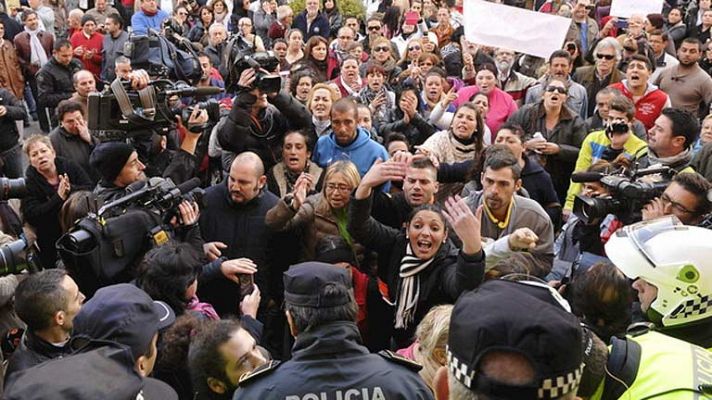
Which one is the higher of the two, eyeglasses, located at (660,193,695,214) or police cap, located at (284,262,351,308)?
police cap, located at (284,262,351,308)

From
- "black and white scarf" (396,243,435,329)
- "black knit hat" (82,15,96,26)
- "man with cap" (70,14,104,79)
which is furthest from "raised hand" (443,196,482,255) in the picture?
"black knit hat" (82,15,96,26)

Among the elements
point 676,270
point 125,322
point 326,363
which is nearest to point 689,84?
point 676,270

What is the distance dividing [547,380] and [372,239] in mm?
2425

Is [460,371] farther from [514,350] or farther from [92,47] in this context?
[92,47]

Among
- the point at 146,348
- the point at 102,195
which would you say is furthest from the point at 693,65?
the point at 146,348

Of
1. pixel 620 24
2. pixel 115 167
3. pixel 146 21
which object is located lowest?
pixel 620 24

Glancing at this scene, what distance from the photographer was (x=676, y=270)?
2.30m

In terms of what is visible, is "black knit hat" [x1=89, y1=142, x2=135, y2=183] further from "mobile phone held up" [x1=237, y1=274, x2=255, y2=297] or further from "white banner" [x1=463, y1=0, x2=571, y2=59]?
"white banner" [x1=463, y1=0, x2=571, y2=59]

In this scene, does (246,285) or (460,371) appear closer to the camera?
(460,371)

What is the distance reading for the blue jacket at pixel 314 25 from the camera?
10859mm

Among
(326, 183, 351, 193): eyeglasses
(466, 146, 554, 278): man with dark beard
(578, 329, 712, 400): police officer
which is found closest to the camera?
(578, 329, 712, 400): police officer

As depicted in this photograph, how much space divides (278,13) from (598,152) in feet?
22.5

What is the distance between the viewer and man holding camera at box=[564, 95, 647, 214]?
16.4 ft

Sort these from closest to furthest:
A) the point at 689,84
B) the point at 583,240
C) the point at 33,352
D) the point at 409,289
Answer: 1. the point at 33,352
2. the point at 409,289
3. the point at 583,240
4. the point at 689,84
